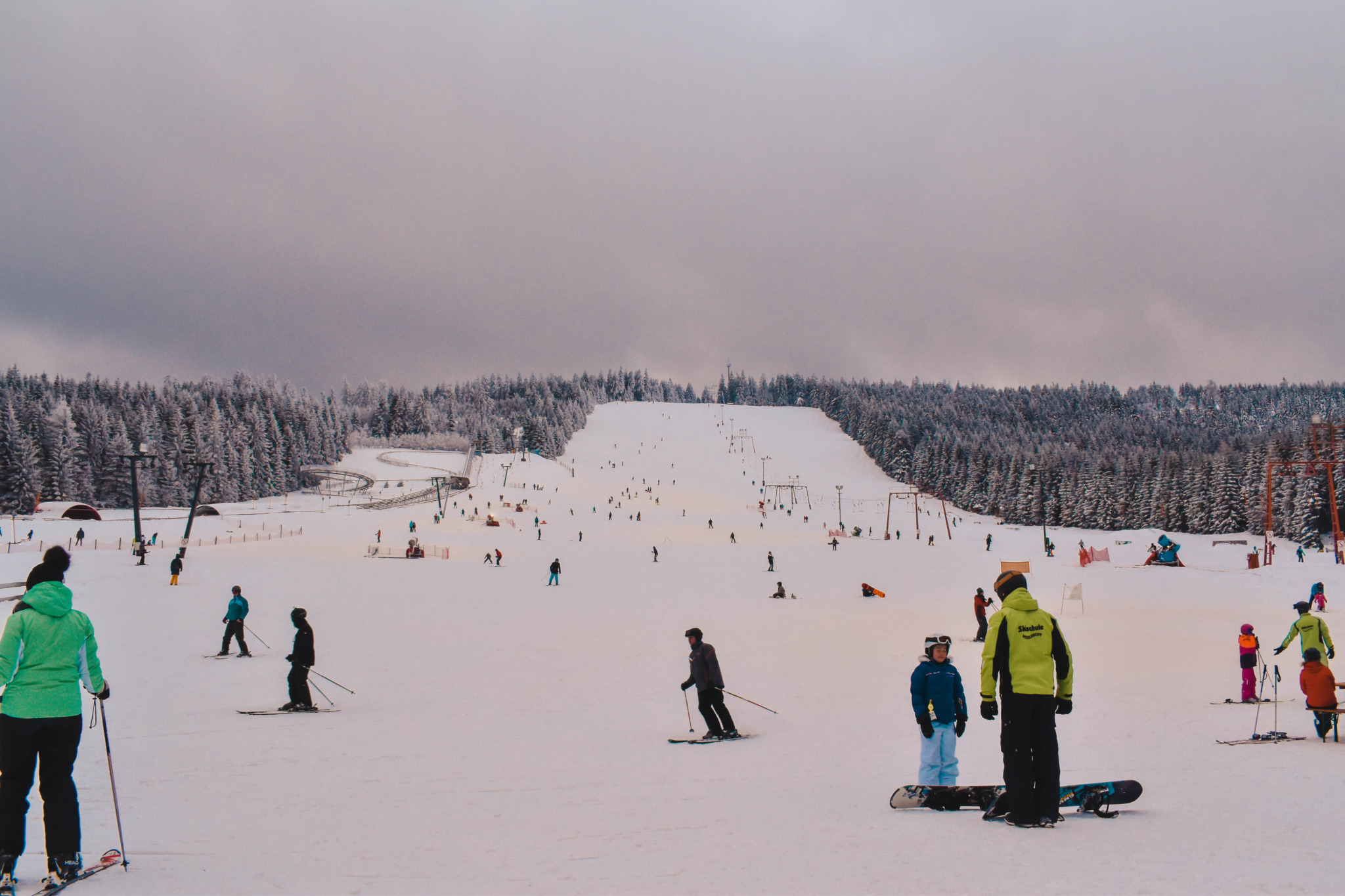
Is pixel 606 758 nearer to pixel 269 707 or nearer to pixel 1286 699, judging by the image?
pixel 269 707

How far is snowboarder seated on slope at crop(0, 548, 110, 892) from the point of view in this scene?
15.7ft

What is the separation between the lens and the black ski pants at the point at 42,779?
476 centimetres

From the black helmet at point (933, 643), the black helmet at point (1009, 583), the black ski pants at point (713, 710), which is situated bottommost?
the black ski pants at point (713, 710)

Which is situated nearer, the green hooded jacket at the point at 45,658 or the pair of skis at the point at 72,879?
the pair of skis at the point at 72,879

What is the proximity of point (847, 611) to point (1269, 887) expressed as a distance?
21.1m

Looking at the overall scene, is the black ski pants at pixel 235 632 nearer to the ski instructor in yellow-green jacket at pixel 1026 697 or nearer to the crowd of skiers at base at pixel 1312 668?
the ski instructor in yellow-green jacket at pixel 1026 697

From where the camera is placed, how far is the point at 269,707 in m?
11.8

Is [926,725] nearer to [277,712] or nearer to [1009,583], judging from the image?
[1009,583]

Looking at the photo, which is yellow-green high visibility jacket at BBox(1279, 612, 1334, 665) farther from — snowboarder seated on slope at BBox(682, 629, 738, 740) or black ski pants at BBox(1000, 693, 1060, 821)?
snowboarder seated on slope at BBox(682, 629, 738, 740)

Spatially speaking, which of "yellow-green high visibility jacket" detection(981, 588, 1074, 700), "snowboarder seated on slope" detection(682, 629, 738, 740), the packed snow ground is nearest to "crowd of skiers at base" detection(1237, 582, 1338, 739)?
the packed snow ground

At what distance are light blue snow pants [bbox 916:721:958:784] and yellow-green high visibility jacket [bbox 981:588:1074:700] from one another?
1.45m

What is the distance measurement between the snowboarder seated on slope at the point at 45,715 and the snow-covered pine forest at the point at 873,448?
78999mm

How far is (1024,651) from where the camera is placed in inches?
232

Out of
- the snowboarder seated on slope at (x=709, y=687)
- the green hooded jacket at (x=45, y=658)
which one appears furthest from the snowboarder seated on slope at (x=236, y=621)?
the green hooded jacket at (x=45, y=658)
